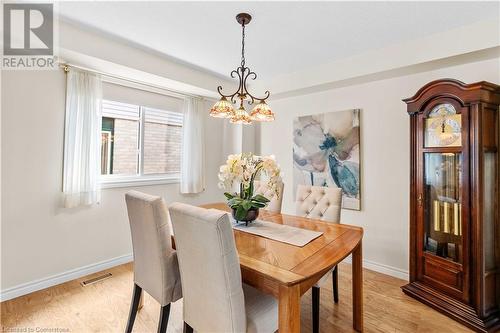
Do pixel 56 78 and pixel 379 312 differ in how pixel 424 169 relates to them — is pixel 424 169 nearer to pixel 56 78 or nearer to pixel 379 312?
pixel 379 312

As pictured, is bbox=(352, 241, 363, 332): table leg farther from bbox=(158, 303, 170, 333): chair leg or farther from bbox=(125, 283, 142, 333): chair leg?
bbox=(125, 283, 142, 333): chair leg

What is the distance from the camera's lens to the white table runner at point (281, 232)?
1675 millimetres

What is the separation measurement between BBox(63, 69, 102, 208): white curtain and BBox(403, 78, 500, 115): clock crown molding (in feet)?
10.9

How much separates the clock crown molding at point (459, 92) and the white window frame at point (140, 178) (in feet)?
10.3

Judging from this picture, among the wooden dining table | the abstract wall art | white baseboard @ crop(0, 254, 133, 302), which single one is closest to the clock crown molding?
the abstract wall art

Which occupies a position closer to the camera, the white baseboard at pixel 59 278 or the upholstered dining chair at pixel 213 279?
the upholstered dining chair at pixel 213 279

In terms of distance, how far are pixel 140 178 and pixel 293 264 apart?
8.72 feet

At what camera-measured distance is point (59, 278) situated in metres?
2.57

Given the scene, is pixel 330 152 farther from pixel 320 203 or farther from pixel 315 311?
pixel 315 311

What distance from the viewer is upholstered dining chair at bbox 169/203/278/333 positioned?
3.81ft

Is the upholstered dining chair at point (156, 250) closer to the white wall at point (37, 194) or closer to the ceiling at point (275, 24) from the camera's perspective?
the white wall at point (37, 194)

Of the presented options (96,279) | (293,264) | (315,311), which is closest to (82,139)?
(96,279)

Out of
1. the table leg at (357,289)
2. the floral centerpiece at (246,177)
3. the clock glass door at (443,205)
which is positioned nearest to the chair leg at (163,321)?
the floral centerpiece at (246,177)

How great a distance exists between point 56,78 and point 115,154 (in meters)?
0.99
